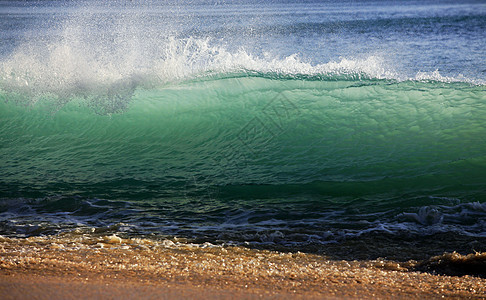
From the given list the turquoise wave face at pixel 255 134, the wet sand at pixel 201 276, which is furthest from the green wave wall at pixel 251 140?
the wet sand at pixel 201 276

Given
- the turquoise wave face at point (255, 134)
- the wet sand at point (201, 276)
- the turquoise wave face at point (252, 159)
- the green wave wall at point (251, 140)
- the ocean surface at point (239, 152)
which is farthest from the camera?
the turquoise wave face at point (255, 134)

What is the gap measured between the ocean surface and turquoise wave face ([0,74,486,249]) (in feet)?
0.08

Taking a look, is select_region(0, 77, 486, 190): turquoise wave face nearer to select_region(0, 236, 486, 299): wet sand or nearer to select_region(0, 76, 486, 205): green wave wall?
select_region(0, 76, 486, 205): green wave wall

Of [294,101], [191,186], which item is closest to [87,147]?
[191,186]

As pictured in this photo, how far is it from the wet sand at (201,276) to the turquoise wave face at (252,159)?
632mm

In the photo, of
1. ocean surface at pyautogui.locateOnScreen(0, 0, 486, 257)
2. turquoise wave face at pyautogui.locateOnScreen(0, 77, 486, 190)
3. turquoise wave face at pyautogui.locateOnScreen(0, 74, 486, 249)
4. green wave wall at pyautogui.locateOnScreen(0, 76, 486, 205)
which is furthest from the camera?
turquoise wave face at pyautogui.locateOnScreen(0, 77, 486, 190)

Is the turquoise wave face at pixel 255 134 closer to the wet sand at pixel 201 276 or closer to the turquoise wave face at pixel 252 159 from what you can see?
the turquoise wave face at pixel 252 159

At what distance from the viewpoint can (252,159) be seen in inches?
235

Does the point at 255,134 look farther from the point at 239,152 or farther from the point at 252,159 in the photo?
the point at 252,159

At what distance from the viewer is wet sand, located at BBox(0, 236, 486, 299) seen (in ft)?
7.87

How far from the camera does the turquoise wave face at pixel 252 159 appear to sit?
4.34 m

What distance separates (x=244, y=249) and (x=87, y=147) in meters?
3.84

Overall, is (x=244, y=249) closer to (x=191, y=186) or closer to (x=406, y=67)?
(x=191, y=186)

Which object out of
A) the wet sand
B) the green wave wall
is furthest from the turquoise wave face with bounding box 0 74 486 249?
the wet sand
